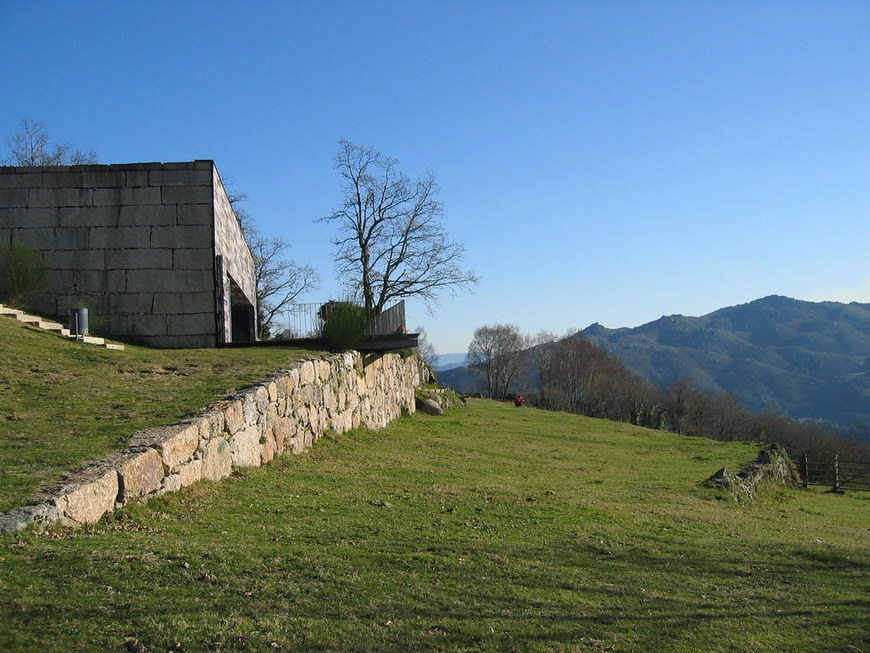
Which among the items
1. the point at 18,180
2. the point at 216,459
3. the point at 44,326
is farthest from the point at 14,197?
the point at 216,459

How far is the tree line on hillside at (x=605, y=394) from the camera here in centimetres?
7381

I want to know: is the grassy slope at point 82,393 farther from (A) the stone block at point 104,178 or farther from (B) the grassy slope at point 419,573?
(A) the stone block at point 104,178

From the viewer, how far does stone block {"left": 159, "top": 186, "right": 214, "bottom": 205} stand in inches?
675

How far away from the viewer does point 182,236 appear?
A: 17.2 m

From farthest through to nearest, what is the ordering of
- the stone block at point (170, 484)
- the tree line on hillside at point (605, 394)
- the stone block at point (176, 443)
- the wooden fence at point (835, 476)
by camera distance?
1. the tree line on hillside at point (605, 394)
2. the wooden fence at point (835, 476)
3. the stone block at point (176, 443)
4. the stone block at point (170, 484)

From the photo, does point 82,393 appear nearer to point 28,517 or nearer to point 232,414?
point 232,414

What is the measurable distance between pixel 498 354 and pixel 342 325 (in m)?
65.4

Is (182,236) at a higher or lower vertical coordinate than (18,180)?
lower

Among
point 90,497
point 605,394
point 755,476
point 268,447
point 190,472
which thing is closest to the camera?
point 90,497

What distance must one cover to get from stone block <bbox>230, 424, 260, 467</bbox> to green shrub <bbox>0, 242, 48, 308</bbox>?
843 centimetres

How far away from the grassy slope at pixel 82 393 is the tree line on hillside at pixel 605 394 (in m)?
59.8

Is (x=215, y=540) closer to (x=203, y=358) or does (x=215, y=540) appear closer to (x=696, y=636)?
(x=696, y=636)

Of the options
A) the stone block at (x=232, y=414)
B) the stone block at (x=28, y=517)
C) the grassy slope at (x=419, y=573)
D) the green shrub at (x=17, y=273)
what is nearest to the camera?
the grassy slope at (x=419, y=573)

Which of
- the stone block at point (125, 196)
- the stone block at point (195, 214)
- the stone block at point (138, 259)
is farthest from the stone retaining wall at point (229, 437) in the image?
the stone block at point (125, 196)
